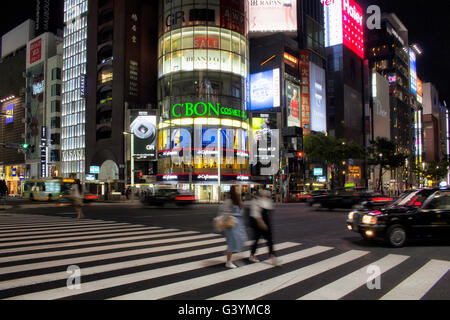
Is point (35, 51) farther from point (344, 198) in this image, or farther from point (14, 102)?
point (344, 198)

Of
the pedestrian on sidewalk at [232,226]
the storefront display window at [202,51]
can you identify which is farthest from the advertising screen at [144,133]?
the pedestrian on sidewalk at [232,226]

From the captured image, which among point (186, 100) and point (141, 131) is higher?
point (186, 100)

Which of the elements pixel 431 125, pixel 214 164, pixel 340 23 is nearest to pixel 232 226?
pixel 214 164

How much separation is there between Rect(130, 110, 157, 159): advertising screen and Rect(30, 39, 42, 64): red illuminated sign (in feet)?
141

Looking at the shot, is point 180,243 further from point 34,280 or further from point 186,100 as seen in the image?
point 186,100

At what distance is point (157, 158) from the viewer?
2056 inches

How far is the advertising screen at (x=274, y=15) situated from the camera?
209ft

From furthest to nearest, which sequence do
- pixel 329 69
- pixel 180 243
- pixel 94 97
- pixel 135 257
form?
pixel 329 69
pixel 94 97
pixel 180 243
pixel 135 257

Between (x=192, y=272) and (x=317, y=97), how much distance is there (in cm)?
7215

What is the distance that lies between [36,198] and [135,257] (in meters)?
36.2

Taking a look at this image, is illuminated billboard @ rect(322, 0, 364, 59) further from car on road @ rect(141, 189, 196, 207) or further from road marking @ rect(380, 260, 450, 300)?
road marking @ rect(380, 260, 450, 300)

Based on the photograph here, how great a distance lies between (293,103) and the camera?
65.2 meters

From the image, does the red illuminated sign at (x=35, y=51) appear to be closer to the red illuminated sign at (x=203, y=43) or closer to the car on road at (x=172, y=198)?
the red illuminated sign at (x=203, y=43)

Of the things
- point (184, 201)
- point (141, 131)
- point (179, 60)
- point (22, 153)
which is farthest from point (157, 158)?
point (22, 153)
